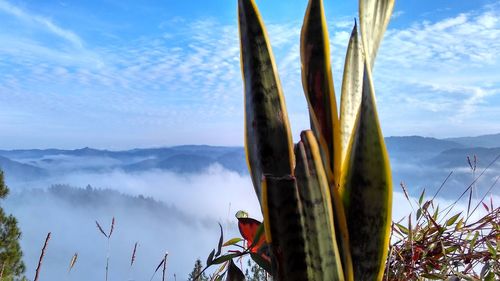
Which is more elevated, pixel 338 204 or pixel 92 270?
pixel 338 204

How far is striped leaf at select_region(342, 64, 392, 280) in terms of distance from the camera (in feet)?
2.71

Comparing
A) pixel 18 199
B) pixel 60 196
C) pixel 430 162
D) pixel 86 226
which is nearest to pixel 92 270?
pixel 86 226

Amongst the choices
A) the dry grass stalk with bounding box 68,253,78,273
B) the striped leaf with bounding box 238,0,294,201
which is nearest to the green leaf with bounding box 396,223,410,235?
the striped leaf with bounding box 238,0,294,201

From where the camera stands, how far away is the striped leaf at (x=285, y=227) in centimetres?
76

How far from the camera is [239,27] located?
0.90 m

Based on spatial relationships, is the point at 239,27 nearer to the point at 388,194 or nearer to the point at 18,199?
the point at 388,194

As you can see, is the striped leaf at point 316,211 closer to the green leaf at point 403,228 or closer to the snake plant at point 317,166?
the snake plant at point 317,166

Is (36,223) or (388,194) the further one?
(36,223)

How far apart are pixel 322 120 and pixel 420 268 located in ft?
1.59

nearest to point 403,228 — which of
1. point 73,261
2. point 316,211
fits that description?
point 316,211

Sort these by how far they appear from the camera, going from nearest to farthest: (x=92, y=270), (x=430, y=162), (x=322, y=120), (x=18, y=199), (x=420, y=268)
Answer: (x=322, y=120), (x=420, y=268), (x=430, y=162), (x=92, y=270), (x=18, y=199)

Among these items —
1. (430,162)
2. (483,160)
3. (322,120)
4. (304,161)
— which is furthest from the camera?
(430,162)

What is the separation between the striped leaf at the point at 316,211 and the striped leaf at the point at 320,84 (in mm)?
90

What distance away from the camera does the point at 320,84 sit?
91 cm
